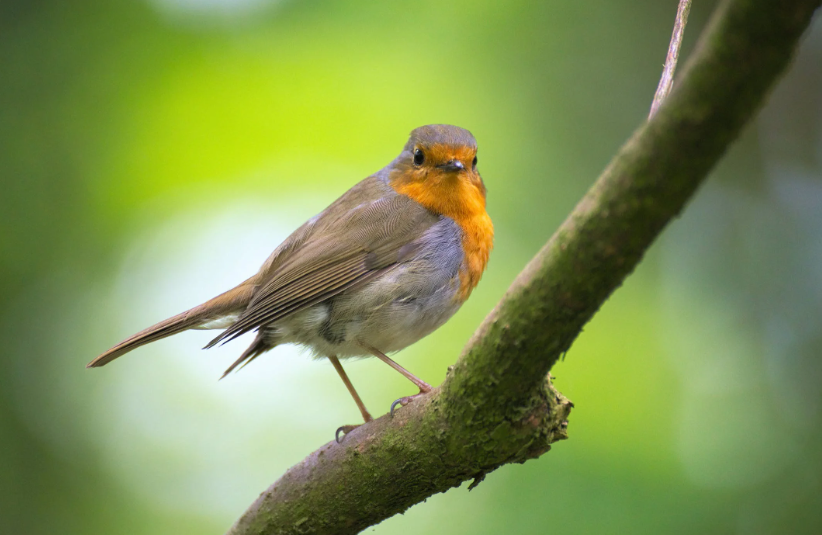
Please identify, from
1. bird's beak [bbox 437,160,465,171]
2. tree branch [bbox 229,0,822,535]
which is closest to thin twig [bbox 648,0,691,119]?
tree branch [bbox 229,0,822,535]

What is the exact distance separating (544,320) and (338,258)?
1.99 meters

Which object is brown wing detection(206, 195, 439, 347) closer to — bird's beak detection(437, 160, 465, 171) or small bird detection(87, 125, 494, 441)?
small bird detection(87, 125, 494, 441)

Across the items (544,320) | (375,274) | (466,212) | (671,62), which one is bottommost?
(544,320)

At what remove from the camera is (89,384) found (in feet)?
18.3

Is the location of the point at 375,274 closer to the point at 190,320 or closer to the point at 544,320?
the point at 190,320

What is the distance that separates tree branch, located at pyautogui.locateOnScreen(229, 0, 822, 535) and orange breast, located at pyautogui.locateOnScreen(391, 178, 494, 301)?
118cm

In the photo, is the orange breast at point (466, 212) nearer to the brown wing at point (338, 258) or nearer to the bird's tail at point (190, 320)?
the brown wing at point (338, 258)

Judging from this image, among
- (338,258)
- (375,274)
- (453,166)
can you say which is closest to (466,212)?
(453,166)

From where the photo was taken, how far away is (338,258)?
12.1 ft

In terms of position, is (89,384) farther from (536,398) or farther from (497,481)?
(536,398)

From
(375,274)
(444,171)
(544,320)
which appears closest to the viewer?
(544,320)

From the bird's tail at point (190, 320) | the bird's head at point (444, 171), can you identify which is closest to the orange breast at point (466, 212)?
the bird's head at point (444, 171)

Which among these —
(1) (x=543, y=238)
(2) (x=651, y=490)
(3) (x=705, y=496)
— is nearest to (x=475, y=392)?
(2) (x=651, y=490)

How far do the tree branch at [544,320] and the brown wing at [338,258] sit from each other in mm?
880
